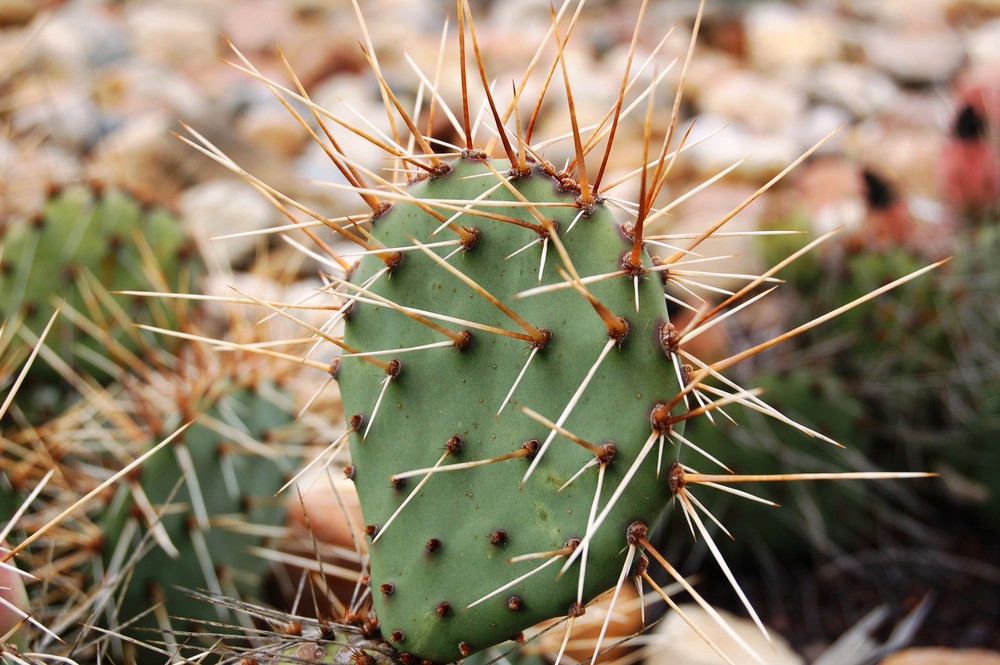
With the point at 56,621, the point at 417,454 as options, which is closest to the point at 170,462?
the point at 56,621

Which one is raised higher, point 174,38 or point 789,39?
point 174,38

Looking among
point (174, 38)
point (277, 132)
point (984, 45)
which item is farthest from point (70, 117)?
point (984, 45)

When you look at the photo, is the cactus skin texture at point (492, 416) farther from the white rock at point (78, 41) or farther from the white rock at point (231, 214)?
the white rock at point (78, 41)

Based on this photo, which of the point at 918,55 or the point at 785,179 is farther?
the point at 918,55

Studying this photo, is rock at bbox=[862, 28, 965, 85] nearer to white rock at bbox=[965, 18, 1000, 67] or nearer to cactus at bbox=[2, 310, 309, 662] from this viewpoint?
white rock at bbox=[965, 18, 1000, 67]

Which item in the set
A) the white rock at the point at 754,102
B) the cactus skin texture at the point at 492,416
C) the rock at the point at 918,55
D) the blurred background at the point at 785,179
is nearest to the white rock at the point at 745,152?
the blurred background at the point at 785,179

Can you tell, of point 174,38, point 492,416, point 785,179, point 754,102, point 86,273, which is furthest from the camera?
point 174,38

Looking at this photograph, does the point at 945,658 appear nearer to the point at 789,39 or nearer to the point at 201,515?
the point at 201,515
